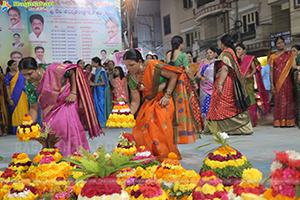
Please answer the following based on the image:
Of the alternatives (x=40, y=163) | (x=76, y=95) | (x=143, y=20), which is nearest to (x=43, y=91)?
(x=76, y=95)

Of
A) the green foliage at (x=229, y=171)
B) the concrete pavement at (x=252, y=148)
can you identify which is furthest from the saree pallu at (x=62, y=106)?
the green foliage at (x=229, y=171)

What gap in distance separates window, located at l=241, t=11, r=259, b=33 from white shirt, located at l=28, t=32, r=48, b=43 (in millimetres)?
3458

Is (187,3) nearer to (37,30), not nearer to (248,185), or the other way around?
(248,185)

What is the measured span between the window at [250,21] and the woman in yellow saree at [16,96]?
4.71 meters

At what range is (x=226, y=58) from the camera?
3.96 meters

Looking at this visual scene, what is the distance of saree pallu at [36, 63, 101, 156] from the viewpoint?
267 cm

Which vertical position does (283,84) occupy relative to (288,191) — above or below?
above

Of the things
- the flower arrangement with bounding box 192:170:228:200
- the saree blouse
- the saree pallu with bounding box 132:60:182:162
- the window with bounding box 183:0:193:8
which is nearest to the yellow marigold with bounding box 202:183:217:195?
the flower arrangement with bounding box 192:170:228:200

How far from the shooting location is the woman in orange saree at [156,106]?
8.52 feet

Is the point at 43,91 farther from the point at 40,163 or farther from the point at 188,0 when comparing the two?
the point at 188,0

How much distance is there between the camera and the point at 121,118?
2.15 metres

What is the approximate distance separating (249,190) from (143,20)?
1617 millimetres

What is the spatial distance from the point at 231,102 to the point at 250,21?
2357 mm

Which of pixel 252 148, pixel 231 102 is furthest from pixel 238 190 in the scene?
pixel 231 102
